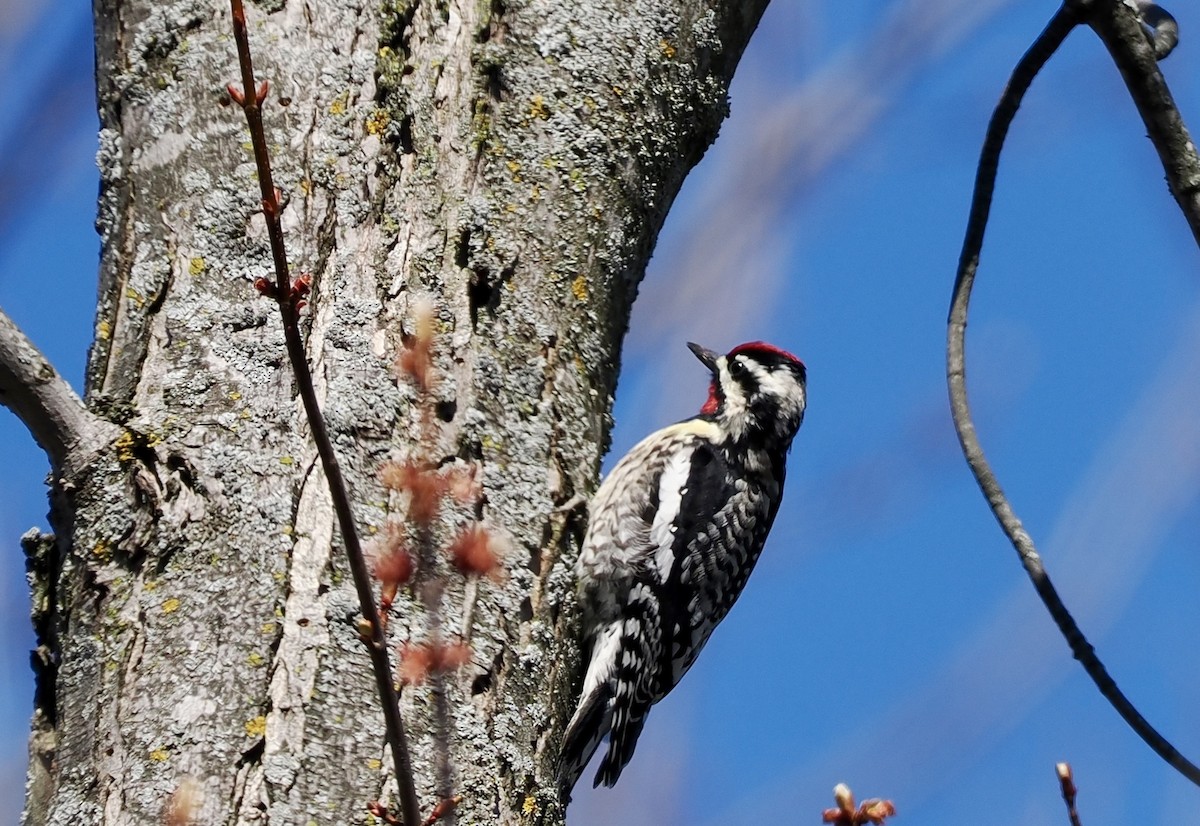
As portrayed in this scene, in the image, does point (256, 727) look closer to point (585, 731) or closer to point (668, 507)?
point (585, 731)

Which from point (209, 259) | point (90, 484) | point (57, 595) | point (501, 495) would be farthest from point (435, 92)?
point (57, 595)

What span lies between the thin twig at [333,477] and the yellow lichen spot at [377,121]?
1.16 meters

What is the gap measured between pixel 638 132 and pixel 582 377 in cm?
52

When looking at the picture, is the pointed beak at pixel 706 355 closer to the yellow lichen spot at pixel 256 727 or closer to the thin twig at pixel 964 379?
the thin twig at pixel 964 379

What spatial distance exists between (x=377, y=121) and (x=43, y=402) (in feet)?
2.56

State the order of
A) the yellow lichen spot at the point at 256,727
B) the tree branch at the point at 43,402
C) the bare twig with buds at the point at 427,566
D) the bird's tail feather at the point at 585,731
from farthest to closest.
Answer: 1. the bird's tail feather at the point at 585,731
2. the tree branch at the point at 43,402
3. the yellow lichen spot at the point at 256,727
4. the bare twig with buds at the point at 427,566

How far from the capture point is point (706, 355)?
4531 mm

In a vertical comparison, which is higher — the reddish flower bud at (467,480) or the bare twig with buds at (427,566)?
the reddish flower bud at (467,480)

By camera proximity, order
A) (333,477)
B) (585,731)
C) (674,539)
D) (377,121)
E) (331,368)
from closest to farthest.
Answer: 1. (333,477)
2. (331,368)
3. (377,121)
4. (585,731)
5. (674,539)

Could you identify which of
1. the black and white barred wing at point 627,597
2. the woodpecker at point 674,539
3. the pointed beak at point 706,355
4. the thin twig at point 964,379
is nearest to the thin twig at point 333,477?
the thin twig at point 964,379

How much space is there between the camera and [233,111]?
253 centimetres

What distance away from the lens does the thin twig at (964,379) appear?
80.2 inches

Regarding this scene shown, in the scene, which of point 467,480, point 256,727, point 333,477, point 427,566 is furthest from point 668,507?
point 333,477

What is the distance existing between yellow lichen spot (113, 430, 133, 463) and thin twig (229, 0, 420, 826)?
3.28ft
